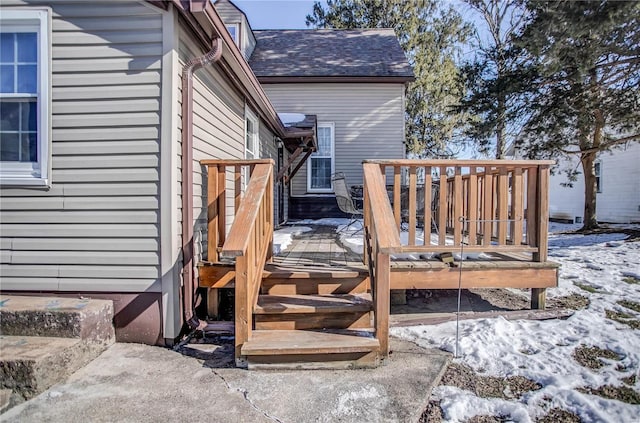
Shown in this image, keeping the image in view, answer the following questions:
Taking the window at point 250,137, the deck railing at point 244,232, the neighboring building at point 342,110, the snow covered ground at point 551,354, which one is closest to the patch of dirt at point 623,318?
the snow covered ground at point 551,354

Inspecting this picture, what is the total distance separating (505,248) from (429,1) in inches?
628

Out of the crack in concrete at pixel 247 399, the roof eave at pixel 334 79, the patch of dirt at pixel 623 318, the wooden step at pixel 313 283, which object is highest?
the roof eave at pixel 334 79

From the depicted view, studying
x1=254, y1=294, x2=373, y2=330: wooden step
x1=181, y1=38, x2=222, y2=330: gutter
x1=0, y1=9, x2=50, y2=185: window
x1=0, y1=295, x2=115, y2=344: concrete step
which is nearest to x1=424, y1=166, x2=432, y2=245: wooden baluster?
x1=254, y1=294, x2=373, y2=330: wooden step

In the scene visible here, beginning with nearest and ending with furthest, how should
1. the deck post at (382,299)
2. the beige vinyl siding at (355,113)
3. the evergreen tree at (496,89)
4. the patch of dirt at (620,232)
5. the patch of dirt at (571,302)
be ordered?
the deck post at (382,299), the patch of dirt at (571,302), the patch of dirt at (620,232), the evergreen tree at (496,89), the beige vinyl siding at (355,113)

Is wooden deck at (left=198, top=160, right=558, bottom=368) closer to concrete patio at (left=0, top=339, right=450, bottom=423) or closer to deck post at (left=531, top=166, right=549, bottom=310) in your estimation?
deck post at (left=531, top=166, right=549, bottom=310)

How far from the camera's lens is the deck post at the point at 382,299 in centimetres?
236

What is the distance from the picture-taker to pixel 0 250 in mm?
2742

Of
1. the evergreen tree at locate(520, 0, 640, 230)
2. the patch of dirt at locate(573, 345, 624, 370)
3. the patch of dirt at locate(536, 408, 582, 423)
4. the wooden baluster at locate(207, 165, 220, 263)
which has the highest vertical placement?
the evergreen tree at locate(520, 0, 640, 230)

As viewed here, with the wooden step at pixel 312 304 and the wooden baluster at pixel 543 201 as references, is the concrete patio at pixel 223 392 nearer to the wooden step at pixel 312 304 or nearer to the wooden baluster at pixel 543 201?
the wooden step at pixel 312 304

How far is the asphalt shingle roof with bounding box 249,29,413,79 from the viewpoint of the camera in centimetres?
948

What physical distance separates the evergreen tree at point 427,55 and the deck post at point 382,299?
13.5 m

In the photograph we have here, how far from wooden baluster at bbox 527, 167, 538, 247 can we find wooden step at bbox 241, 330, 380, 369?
1913mm

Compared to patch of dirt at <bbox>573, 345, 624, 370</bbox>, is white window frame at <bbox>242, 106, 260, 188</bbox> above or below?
above

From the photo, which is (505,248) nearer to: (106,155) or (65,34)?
(106,155)
